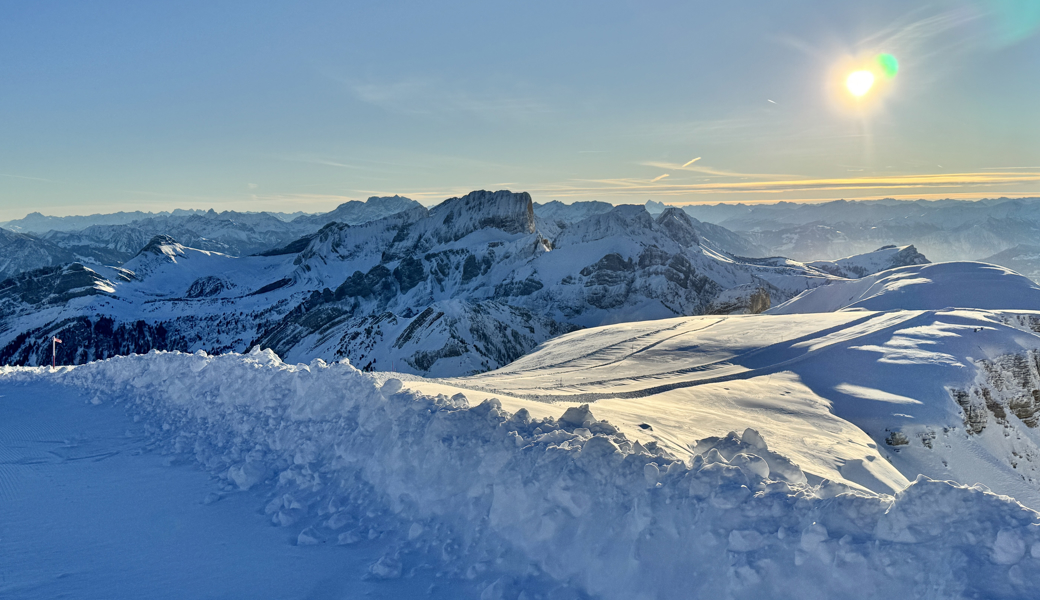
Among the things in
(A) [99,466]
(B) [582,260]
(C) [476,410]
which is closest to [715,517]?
(C) [476,410]

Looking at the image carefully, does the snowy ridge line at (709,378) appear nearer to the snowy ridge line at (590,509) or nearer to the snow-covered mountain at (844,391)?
the snow-covered mountain at (844,391)

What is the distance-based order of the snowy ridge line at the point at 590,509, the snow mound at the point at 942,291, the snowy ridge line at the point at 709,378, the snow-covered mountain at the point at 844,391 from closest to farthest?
the snowy ridge line at the point at 590,509, the snow-covered mountain at the point at 844,391, the snowy ridge line at the point at 709,378, the snow mound at the point at 942,291

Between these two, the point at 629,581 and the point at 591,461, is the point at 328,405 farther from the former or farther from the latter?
the point at 629,581

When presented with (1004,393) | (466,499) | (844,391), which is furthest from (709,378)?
(466,499)

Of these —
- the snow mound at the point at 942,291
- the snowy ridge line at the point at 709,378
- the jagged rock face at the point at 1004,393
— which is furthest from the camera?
the snow mound at the point at 942,291

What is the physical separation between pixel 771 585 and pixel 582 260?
158 meters

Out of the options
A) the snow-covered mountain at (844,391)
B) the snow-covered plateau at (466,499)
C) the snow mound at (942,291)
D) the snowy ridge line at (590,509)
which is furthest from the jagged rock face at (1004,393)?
the snow mound at (942,291)

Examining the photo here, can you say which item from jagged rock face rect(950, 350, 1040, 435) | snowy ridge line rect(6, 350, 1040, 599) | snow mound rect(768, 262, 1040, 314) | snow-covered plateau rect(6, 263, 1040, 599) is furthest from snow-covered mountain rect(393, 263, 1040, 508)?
snow mound rect(768, 262, 1040, 314)

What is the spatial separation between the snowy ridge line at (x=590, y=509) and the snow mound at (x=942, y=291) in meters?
72.8

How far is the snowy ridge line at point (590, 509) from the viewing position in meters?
6.16

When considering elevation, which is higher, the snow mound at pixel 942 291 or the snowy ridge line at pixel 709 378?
the snow mound at pixel 942 291

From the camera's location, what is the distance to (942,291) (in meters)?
71.2

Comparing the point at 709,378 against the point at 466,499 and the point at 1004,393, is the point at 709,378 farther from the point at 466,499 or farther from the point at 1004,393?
the point at 466,499

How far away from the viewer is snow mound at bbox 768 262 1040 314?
65750 millimetres
